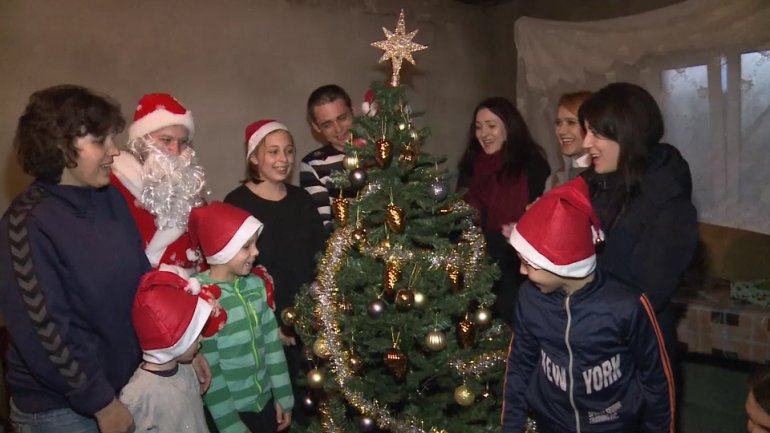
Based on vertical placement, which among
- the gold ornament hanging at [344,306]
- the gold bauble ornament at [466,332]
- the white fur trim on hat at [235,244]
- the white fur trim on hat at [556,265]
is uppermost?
the white fur trim on hat at [235,244]

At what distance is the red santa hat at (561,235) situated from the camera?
6.11 ft

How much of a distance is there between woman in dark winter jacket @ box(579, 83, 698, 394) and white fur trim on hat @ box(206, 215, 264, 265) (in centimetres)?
139

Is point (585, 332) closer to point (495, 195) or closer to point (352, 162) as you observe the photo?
point (352, 162)

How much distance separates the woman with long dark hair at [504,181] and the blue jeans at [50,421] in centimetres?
205

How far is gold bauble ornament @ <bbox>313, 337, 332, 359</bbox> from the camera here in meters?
2.44

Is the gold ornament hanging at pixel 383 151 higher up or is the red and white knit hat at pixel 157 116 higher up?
the red and white knit hat at pixel 157 116

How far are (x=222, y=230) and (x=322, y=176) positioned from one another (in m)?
1.10

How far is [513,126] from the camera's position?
128 inches

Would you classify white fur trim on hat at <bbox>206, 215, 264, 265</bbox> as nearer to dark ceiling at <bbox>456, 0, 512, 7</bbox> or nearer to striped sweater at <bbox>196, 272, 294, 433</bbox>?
striped sweater at <bbox>196, 272, 294, 433</bbox>

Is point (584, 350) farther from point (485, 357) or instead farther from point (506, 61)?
point (506, 61)

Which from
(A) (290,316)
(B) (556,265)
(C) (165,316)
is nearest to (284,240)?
(A) (290,316)

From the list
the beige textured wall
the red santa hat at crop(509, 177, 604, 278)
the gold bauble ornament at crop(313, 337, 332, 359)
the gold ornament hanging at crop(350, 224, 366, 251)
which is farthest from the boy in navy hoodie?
the beige textured wall

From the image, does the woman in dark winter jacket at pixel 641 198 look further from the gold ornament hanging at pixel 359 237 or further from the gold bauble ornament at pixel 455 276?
the gold ornament hanging at pixel 359 237

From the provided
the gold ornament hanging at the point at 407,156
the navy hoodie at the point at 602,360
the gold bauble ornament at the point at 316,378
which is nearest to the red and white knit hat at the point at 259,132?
the gold ornament hanging at the point at 407,156
